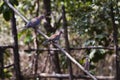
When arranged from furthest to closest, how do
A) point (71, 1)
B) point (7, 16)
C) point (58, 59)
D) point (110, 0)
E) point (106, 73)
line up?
point (106, 73) < point (58, 59) < point (71, 1) < point (7, 16) < point (110, 0)

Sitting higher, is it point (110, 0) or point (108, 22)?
point (110, 0)

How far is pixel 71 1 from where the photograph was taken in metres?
3.05

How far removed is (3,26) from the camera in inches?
213

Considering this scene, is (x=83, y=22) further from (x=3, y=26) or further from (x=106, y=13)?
(x=3, y=26)

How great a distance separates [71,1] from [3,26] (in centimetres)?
257

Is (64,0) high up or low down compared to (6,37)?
up

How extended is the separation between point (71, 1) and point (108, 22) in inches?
15.5

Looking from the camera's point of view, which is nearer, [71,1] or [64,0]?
[64,0]

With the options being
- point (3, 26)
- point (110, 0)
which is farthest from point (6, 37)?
point (110, 0)

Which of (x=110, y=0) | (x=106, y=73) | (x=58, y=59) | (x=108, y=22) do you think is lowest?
(x=106, y=73)

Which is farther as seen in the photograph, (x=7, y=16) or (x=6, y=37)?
(x=6, y=37)

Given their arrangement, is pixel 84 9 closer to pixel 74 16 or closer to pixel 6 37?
pixel 74 16

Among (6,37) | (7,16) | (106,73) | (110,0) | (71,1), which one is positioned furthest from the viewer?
(106,73)

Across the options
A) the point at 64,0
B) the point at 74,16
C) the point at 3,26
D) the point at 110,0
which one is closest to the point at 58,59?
the point at 74,16
